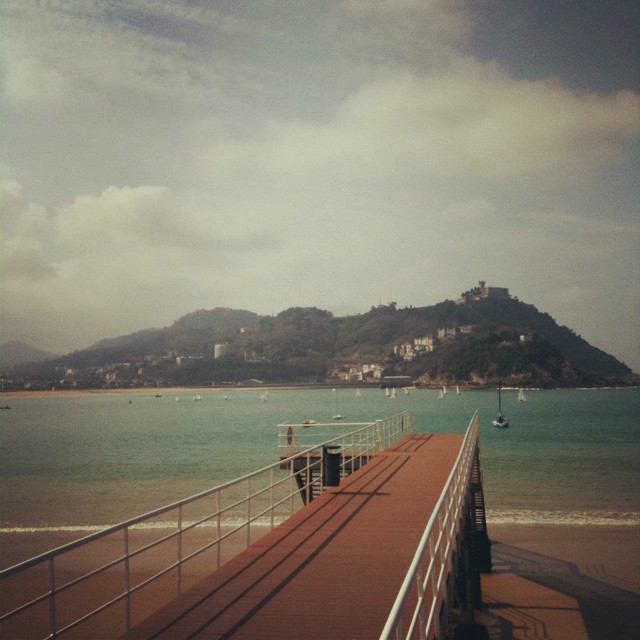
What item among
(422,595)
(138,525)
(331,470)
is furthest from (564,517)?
(422,595)

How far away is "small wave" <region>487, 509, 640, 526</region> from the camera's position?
1041 inches

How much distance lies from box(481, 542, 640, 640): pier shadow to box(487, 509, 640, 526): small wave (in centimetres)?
612

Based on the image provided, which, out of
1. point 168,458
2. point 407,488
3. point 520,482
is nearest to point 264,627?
point 407,488

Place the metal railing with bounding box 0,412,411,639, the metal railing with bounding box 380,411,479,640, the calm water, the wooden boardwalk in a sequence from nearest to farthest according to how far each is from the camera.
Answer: the metal railing with bounding box 380,411,479,640 < the wooden boardwalk < the metal railing with bounding box 0,412,411,639 < the calm water

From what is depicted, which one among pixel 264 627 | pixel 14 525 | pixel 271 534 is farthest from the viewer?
pixel 14 525

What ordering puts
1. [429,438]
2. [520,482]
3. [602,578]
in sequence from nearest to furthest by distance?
[602,578], [429,438], [520,482]

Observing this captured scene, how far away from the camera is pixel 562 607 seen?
16609 mm

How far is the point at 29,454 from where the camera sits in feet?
204

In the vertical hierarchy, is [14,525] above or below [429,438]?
below

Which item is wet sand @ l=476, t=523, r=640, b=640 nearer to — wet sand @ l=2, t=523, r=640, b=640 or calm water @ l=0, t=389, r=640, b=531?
wet sand @ l=2, t=523, r=640, b=640

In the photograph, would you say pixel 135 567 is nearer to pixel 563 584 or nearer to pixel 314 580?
pixel 563 584

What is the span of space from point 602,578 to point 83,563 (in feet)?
55.5

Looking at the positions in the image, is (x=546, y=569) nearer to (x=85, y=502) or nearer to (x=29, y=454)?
(x=85, y=502)

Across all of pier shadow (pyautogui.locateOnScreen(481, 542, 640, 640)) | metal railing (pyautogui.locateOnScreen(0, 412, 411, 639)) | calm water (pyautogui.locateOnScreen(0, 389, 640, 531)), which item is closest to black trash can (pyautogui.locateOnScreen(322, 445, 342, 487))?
metal railing (pyautogui.locateOnScreen(0, 412, 411, 639))
